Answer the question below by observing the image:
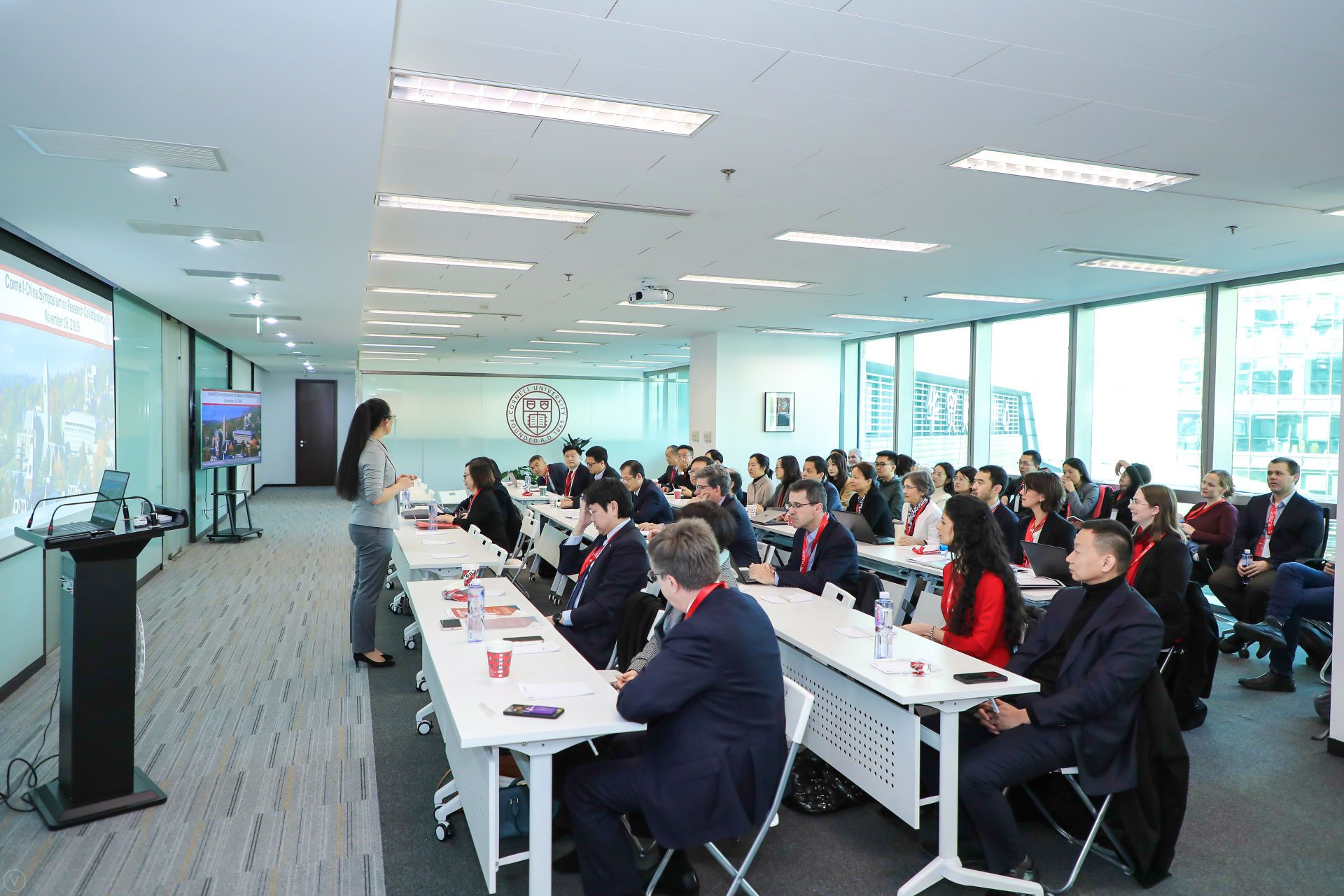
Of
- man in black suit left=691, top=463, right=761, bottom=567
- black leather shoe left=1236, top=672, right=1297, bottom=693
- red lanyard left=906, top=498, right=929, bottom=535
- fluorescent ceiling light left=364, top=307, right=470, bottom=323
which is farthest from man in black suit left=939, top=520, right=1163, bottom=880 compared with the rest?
fluorescent ceiling light left=364, top=307, right=470, bottom=323

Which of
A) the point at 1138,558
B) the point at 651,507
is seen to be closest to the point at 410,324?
the point at 651,507

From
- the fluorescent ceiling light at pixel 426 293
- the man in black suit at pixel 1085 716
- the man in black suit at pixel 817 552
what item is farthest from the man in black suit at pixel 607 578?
the fluorescent ceiling light at pixel 426 293

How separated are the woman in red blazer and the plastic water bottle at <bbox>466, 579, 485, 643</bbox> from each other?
201 centimetres

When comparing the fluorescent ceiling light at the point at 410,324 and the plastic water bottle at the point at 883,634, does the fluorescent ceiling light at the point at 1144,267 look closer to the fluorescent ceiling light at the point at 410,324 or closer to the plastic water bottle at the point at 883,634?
the plastic water bottle at the point at 883,634

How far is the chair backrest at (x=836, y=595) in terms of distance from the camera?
4.20 metres

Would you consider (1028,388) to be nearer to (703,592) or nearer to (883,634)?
(883,634)

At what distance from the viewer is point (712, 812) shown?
2461 mm

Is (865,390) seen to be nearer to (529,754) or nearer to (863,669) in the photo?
(863,669)

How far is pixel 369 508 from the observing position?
5.34 meters

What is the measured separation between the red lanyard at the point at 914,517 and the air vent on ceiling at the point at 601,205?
2996mm

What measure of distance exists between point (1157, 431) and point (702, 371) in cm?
651

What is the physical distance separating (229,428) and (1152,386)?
1141 cm

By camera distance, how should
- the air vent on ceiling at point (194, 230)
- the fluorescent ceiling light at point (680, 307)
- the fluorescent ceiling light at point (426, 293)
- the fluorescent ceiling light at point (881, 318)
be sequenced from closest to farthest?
1. the air vent on ceiling at point (194, 230)
2. the fluorescent ceiling light at point (426, 293)
3. the fluorescent ceiling light at point (680, 307)
4. the fluorescent ceiling light at point (881, 318)

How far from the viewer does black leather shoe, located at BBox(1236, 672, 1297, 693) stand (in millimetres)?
5047
